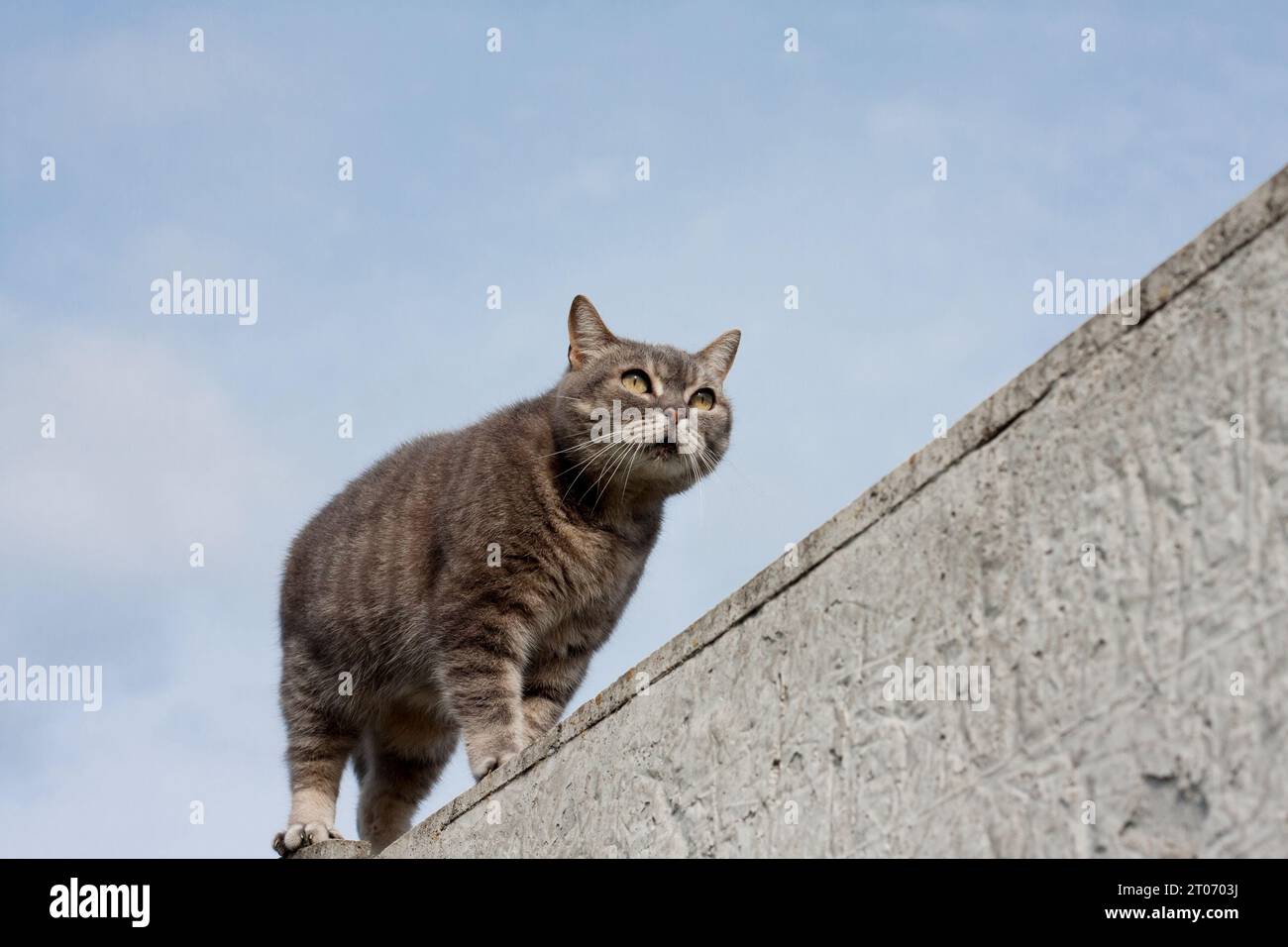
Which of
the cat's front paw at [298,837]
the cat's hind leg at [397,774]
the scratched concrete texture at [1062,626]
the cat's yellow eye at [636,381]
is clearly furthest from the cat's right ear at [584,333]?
the scratched concrete texture at [1062,626]

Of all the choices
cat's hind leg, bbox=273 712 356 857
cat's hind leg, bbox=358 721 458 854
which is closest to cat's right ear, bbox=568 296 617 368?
cat's hind leg, bbox=358 721 458 854

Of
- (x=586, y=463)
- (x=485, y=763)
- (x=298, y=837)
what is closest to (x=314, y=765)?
(x=298, y=837)

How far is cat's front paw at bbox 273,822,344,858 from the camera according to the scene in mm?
5547

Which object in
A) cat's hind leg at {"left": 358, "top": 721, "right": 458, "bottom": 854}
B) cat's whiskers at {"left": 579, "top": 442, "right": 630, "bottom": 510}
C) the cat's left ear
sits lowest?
cat's hind leg at {"left": 358, "top": 721, "right": 458, "bottom": 854}

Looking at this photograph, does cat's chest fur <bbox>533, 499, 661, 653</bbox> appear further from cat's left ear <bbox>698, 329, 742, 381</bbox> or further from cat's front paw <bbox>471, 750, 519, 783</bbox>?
cat's left ear <bbox>698, 329, 742, 381</bbox>

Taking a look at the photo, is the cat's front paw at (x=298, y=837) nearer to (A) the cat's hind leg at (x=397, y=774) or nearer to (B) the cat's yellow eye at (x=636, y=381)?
A: (A) the cat's hind leg at (x=397, y=774)

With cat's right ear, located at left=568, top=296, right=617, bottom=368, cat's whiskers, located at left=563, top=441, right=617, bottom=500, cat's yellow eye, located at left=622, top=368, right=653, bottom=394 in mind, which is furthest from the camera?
cat's right ear, located at left=568, top=296, right=617, bottom=368
